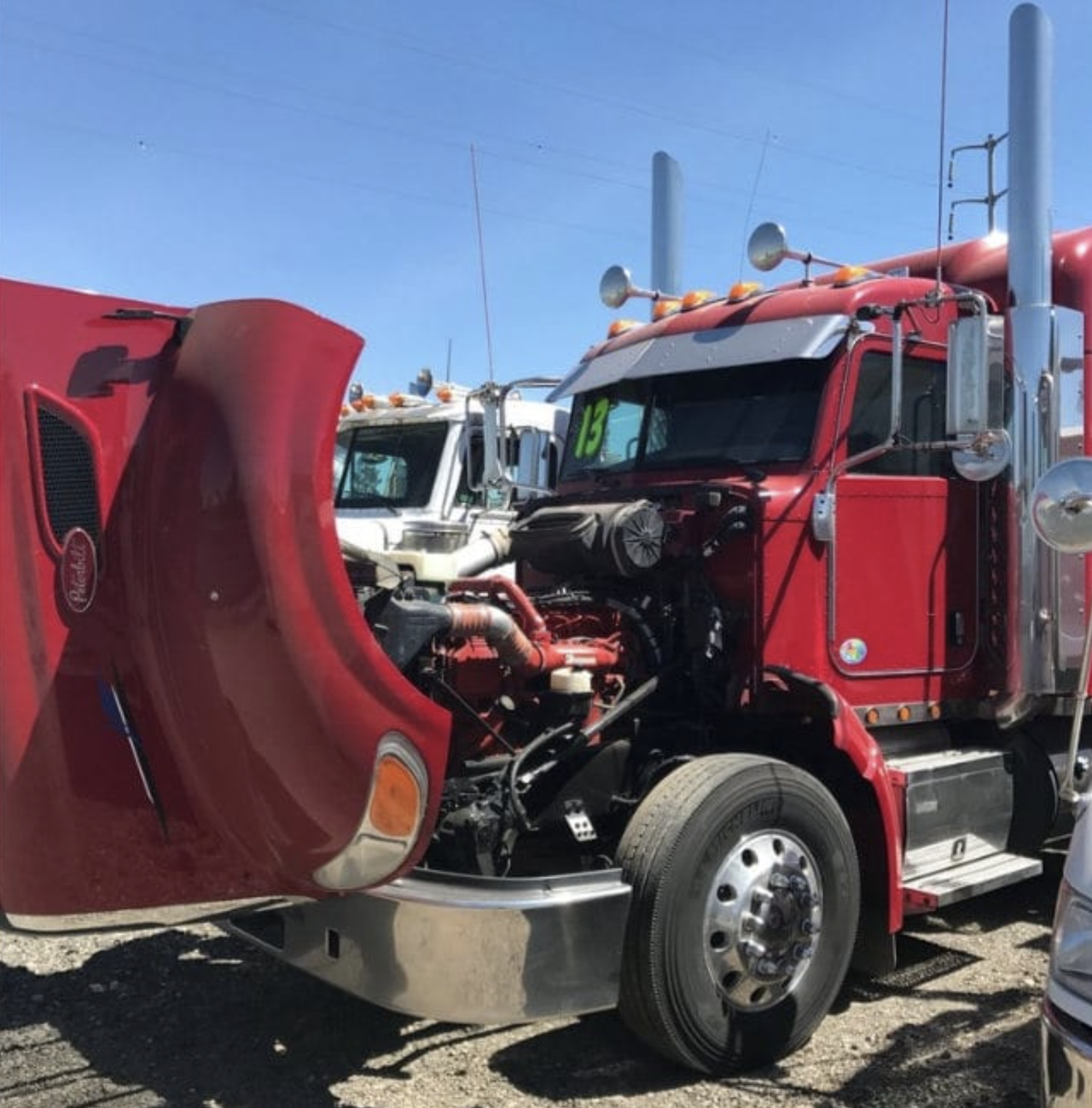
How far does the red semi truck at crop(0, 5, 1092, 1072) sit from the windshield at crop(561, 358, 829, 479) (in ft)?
0.06

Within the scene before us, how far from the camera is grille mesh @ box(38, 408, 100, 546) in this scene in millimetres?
2916

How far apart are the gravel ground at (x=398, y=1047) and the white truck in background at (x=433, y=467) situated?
259 centimetres

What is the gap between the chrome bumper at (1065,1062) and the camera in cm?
244

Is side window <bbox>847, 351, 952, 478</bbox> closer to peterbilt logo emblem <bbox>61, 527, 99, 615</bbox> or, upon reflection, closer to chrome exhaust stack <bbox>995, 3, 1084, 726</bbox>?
chrome exhaust stack <bbox>995, 3, 1084, 726</bbox>

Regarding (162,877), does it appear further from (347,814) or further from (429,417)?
(429,417)

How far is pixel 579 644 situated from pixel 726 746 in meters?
0.78

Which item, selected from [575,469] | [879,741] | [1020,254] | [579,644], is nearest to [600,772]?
[579,644]

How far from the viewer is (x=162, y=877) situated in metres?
3.07

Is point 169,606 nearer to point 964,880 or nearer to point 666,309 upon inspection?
point 964,880

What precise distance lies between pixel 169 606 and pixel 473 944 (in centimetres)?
130

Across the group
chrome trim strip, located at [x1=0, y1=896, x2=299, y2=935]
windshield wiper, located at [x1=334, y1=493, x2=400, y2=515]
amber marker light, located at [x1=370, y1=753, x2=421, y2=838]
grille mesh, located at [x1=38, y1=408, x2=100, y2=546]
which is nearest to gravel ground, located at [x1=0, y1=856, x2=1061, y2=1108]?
chrome trim strip, located at [x1=0, y1=896, x2=299, y2=935]

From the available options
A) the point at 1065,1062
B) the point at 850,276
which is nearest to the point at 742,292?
the point at 850,276

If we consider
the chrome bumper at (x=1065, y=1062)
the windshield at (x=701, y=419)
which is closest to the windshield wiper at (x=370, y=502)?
the windshield at (x=701, y=419)

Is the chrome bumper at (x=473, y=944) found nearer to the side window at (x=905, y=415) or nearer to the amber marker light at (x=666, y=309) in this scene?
the side window at (x=905, y=415)
